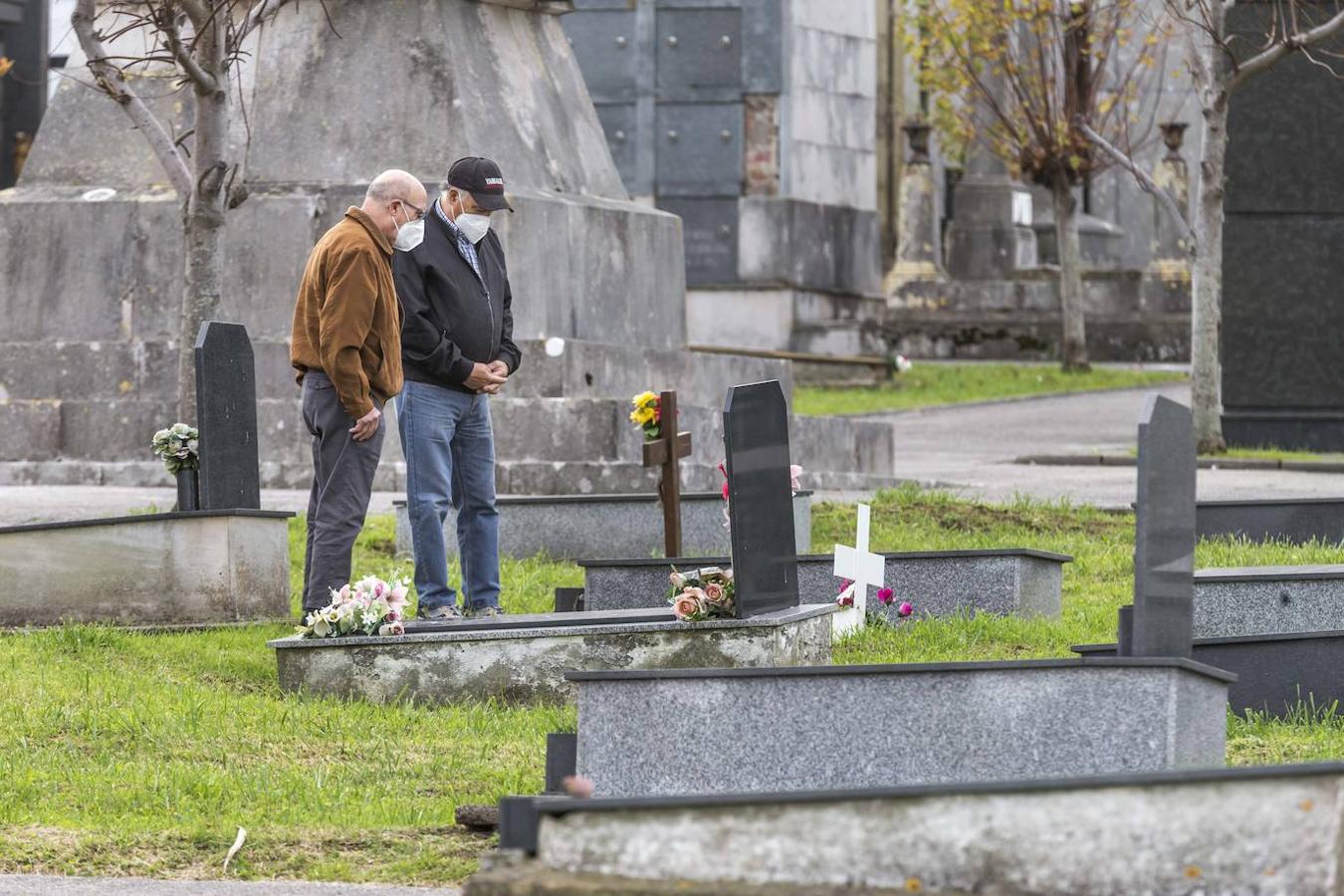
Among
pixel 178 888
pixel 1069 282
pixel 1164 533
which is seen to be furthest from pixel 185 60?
pixel 1069 282

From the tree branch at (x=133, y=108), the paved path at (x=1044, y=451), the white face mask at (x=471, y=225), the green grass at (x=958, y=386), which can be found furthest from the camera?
the green grass at (x=958, y=386)

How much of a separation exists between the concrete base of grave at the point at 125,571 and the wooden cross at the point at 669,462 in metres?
1.81

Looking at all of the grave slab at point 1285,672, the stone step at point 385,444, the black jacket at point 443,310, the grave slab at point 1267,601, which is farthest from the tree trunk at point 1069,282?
the grave slab at point 1285,672

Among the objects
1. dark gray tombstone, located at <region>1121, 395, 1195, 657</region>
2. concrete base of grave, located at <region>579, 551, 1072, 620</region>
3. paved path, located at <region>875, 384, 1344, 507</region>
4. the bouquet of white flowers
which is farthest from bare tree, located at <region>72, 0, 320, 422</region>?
dark gray tombstone, located at <region>1121, 395, 1195, 657</region>

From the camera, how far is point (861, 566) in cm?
900

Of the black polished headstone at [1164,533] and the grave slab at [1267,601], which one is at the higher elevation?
the black polished headstone at [1164,533]

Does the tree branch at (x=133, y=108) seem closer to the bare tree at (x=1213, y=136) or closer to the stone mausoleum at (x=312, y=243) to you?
the stone mausoleum at (x=312, y=243)

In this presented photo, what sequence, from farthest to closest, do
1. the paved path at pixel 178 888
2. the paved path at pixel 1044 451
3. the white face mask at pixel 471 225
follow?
the paved path at pixel 1044 451 < the white face mask at pixel 471 225 < the paved path at pixel 178 888

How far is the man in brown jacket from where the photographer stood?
28.6 ft

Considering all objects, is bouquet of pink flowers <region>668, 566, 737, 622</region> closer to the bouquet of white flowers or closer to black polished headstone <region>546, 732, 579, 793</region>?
black polished headstone <region>546, 732, 579, 793</region>

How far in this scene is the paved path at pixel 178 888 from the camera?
5488 mm

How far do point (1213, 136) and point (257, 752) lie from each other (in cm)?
1252

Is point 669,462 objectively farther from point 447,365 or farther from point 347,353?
point 347,353

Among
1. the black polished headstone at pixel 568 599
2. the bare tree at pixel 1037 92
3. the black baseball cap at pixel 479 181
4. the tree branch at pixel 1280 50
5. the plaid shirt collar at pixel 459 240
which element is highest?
the bare tree at pixel 1037 92
